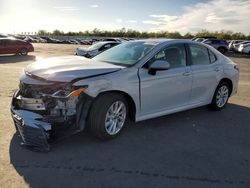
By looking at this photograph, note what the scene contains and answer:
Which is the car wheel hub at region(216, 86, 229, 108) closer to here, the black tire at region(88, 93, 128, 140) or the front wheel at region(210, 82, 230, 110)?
the front wheel at region(210, 82, 230, 110)

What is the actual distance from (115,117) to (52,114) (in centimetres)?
103

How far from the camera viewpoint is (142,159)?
4074 millimetres

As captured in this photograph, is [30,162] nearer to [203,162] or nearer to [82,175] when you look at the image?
[82,175]

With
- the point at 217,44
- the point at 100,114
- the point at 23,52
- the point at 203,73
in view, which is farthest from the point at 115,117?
the point at 217,44

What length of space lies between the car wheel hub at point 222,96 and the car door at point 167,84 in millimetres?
1231

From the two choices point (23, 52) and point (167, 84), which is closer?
point (167, 84)

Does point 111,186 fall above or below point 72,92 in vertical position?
below

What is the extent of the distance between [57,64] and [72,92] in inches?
33.2

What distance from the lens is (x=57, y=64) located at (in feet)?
15.5

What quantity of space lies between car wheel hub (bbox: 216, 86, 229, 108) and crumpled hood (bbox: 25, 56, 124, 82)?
2916mm

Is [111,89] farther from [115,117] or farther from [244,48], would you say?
[244,48]

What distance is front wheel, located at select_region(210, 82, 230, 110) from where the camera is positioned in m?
6.61

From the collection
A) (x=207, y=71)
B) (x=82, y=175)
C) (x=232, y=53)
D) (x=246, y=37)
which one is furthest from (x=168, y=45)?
(x=246, y=37)

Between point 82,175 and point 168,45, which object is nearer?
point 82,175
